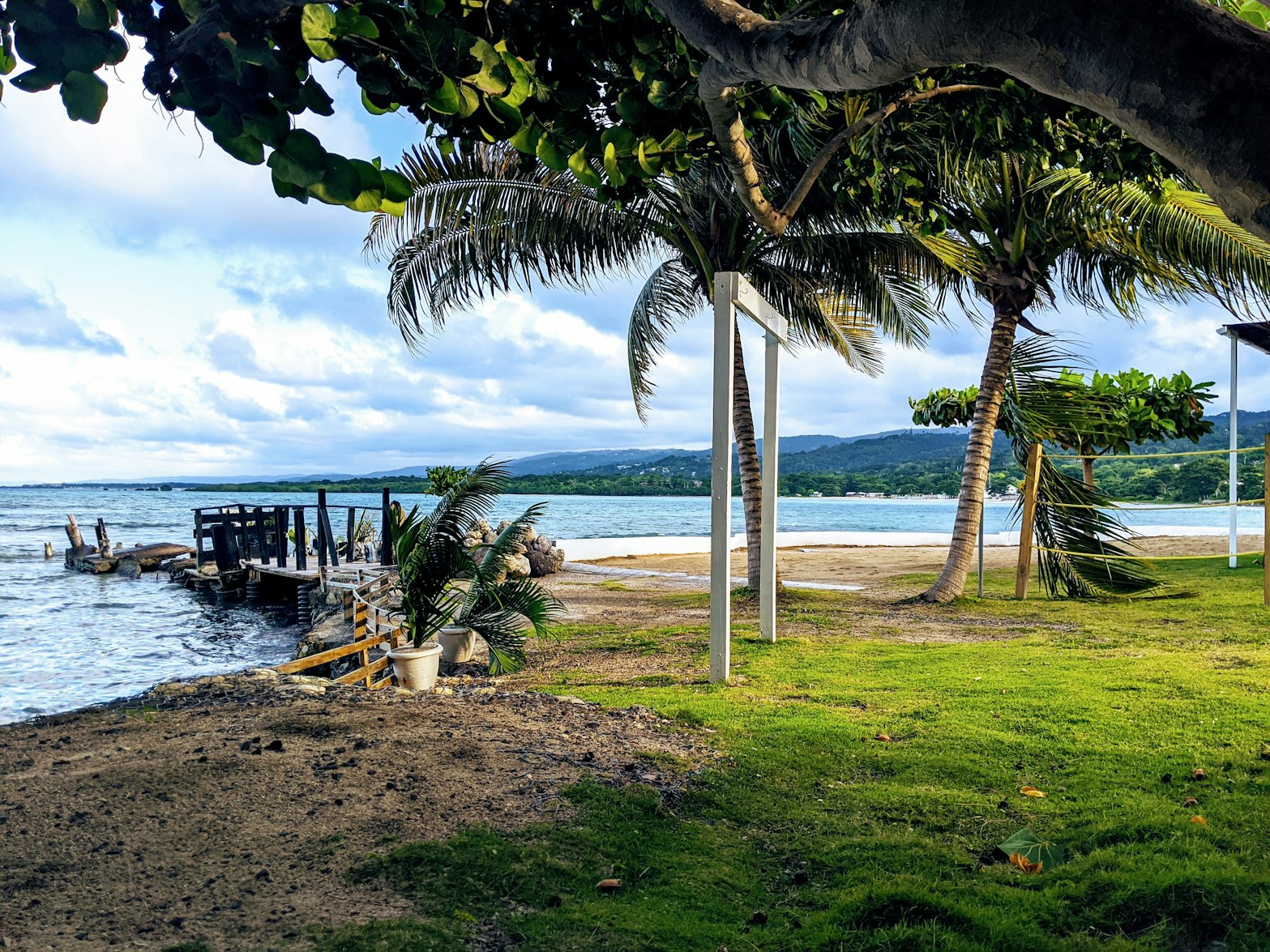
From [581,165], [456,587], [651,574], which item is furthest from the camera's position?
[651,574]

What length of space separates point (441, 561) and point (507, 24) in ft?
16.7

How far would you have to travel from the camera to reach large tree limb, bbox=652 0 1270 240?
63.6 inches

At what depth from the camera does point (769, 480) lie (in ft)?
27.2

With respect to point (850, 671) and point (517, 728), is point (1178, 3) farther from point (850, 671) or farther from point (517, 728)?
point (850, 671)

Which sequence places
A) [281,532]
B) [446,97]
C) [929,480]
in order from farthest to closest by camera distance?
1. [929,480]
2. [281,532]
3. [446,97]

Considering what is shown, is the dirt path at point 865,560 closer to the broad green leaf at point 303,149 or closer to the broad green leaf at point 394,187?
the broad green leaf at point 394,187

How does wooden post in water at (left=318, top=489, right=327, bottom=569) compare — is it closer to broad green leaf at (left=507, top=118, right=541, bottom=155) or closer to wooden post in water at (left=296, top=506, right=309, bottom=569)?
wooden post in water at (left=296, top=506, right=309, bottom=569)

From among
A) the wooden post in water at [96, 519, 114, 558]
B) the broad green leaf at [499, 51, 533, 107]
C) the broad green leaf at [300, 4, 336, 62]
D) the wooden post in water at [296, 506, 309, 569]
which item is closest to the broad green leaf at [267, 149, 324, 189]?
the broad green leaf at [300, 4, 336, 62]

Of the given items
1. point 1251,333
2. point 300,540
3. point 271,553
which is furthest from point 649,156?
point 271,553

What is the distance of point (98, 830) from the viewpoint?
3.24 metres

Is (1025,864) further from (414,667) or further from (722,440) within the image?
(414,667)

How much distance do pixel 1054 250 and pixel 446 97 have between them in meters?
10.4

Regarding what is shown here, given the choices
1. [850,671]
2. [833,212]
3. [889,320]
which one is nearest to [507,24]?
[850,671]

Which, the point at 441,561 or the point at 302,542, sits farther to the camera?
the point at 302,542
